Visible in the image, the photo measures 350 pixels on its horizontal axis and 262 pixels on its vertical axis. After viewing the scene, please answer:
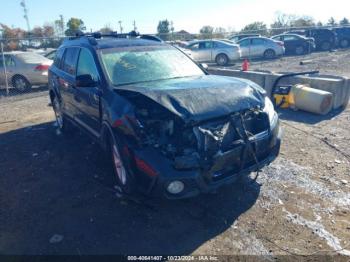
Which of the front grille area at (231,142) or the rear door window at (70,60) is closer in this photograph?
the front grille area at (231,142)

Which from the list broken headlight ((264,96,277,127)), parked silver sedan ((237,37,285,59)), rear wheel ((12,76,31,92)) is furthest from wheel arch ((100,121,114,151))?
parked silver sedan ((237,37,285,59))

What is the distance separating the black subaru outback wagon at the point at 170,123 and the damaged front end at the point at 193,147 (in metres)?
0.01

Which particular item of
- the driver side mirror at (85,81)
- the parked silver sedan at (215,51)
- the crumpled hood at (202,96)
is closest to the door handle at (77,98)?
the driver side mirror at (85,81)

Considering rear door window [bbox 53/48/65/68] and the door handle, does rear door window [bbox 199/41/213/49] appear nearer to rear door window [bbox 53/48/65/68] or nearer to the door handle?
rear door window [bbox 53/48/65/68]

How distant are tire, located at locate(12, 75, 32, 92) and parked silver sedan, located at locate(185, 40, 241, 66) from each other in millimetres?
9248

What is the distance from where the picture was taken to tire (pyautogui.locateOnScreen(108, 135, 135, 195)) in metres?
3.61

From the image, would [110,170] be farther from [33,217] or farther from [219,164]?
[219,164]

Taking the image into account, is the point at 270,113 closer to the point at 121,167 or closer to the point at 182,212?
the point at 182,212

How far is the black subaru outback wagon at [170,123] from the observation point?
130 inches

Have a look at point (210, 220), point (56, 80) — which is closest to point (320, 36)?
point (56, 80)

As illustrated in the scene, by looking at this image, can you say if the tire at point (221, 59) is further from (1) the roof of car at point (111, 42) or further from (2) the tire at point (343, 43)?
(1) the roof of car at point (111, 42)

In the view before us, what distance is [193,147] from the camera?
3.34 metres

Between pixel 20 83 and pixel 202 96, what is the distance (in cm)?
1127

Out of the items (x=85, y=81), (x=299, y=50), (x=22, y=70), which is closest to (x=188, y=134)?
(x=85, y=81)
